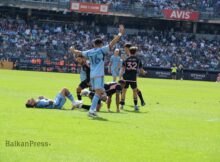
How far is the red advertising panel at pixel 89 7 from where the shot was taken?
7106 centimetres

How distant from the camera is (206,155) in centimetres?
1144

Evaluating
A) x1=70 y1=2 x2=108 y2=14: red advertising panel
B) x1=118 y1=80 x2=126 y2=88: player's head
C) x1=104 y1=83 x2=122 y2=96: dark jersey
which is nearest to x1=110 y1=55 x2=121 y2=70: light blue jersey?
x1=118 y1=80 x2=126 y2=88: player's head

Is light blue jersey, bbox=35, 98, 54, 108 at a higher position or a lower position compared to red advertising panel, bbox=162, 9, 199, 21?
lower

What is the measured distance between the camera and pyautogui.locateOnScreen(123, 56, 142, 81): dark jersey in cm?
2227

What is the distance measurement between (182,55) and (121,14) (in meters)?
8.57

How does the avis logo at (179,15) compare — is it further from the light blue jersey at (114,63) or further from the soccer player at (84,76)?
the soccer player at (84,76)

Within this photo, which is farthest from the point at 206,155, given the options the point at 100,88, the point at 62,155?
the point at 100,88

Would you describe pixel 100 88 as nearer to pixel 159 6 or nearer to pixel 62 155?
pixel 62 155

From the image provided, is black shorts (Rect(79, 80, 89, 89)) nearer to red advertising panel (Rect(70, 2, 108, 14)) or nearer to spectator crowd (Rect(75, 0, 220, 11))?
red advertising panel (Rect(70, 2, 108, 14))

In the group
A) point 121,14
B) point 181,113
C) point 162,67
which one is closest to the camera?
point 181,113

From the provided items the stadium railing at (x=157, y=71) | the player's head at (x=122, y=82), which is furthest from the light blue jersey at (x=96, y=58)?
the stadium railing at (x=157, y=71)

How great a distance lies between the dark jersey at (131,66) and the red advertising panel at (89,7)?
4900cm

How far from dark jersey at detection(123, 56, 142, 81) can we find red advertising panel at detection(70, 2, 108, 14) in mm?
48996

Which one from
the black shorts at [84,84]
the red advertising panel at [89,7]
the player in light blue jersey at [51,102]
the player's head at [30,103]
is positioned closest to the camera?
the player's head at [30,103]
